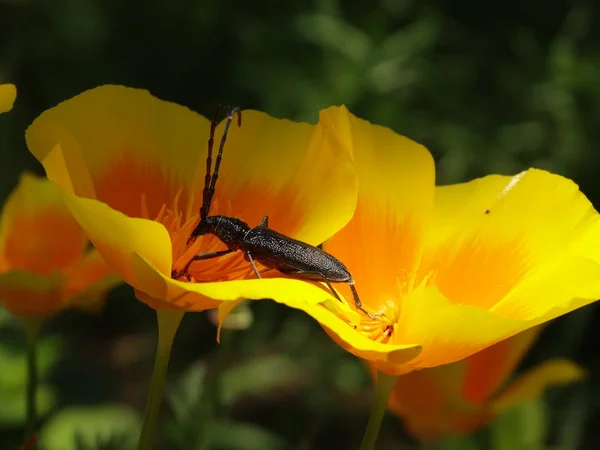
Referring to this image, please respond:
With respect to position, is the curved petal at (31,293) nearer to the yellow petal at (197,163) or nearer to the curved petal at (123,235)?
the yellow petal at (197,163)

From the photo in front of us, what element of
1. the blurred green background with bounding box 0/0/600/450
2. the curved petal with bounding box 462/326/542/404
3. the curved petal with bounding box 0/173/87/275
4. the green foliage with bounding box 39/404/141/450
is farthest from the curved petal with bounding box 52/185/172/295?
the blurred green background with bounding box 0/0/600/450

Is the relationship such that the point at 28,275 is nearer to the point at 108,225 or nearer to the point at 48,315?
the point at 48,315

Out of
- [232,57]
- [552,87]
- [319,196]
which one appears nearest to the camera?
[319,196]

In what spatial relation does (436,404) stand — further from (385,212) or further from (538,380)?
(385,212)

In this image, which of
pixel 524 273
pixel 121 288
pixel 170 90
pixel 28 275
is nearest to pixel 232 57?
pixel 170 90

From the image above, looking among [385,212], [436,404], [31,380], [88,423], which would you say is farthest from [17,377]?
[385,212]

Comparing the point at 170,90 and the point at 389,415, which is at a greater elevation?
the point at 170,90

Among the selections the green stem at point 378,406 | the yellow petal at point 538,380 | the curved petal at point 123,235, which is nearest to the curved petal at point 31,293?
the curved petal at point 123,235
